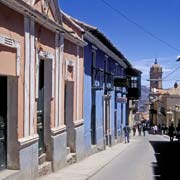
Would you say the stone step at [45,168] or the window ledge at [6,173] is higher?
the window ledge at [6,173]

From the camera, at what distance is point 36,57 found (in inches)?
485

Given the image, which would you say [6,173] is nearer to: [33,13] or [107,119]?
[33,13]

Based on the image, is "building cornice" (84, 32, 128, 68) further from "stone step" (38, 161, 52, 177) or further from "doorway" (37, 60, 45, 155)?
"stone step" (38, 161, 52, 177)

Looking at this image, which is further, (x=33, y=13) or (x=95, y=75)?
(x=95, y=75)

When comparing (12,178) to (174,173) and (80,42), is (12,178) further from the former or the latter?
(80,42)

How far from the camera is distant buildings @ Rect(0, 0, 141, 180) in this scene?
10.7 m

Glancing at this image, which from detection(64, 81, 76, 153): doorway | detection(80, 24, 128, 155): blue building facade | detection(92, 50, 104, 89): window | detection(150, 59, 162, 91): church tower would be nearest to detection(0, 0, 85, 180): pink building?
detection(64, 81, 76, 153): doorway

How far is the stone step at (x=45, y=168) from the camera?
12.9 metres

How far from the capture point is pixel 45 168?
13383 millimetres

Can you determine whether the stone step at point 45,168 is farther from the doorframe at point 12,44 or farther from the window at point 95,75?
the window at point 95,75

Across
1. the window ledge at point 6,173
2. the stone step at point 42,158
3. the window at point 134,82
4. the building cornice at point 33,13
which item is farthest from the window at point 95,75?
the window at point 134,82

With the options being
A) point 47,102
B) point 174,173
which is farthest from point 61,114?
point 174,173

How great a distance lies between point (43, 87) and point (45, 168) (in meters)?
2.24

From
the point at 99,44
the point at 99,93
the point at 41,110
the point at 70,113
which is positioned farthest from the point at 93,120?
the point at 41,110
